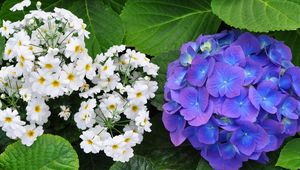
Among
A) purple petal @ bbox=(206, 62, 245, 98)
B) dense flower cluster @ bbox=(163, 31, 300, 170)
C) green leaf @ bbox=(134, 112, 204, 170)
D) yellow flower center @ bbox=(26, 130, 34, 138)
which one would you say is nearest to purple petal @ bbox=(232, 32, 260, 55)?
Result: dense flower cluster @ bbox=(163, 31, 300, 170)

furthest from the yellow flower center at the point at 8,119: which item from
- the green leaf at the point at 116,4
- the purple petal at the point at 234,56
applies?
the green leaf at the point at 116,4

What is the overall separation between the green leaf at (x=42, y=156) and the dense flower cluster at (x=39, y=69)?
0.03 m

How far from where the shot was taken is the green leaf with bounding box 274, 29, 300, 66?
1.91m

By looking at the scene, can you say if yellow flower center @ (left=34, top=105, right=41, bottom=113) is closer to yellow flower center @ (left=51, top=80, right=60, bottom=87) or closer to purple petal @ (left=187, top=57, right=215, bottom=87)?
yellow flower center @ (left=51, top=80, right=60, bottom=87)

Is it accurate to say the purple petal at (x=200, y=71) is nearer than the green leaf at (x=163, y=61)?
Yes

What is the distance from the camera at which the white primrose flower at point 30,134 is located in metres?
1.57

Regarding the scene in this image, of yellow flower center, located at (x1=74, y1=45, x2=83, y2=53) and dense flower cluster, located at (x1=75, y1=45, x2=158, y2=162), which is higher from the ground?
yellow flower center, located at (x1=74, y1=45, x2=83, y2=53)

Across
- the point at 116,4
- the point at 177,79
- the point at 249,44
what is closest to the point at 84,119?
the point at 177,79

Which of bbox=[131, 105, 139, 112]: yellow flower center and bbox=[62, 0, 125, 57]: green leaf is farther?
bbox=[62, 0, 125, 57]: green leaf

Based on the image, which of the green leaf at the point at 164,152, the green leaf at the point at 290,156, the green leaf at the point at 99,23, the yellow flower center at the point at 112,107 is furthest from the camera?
the green leaf at the point at 99,23

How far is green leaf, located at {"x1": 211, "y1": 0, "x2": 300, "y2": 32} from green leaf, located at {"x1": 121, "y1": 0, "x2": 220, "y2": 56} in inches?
6.3

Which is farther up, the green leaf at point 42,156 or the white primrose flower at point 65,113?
the white primrose flower at point 65,113

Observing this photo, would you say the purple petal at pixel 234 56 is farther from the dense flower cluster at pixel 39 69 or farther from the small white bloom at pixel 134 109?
the dense flower cluster at pixel 39 69

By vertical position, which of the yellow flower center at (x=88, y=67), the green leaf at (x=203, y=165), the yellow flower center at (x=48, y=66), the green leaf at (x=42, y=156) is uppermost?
the yellow flower center at (x=48, y=66)
